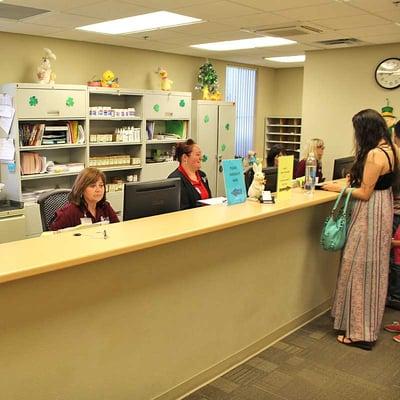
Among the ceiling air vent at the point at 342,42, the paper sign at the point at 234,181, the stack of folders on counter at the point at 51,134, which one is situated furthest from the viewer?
the ceiling air vent at the point at 342,42

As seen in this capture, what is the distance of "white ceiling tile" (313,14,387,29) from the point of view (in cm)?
443

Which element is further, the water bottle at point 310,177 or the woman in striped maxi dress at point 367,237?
the water bottle at point 310,177

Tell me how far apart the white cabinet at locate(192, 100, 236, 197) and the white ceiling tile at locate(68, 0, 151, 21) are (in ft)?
8.54

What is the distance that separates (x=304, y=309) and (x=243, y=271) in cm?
90

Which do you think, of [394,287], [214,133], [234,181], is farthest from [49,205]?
[214,133]

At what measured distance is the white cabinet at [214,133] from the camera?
6.92 metres

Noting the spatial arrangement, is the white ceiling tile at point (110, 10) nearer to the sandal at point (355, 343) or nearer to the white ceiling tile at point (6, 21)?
the white ceiling tile at point (6, 21)

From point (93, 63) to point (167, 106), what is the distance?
107cm

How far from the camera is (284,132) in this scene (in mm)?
8977

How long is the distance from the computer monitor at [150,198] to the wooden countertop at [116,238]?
133 mm

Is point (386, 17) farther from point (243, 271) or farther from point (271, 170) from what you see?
point (243, 271)

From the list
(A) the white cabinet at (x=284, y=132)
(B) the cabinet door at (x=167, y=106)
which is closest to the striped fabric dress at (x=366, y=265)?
(B) the cabinet door at (x=167, y=106)

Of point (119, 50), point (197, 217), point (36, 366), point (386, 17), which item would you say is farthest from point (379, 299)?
point (119, 50)

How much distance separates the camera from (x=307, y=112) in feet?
22.6
